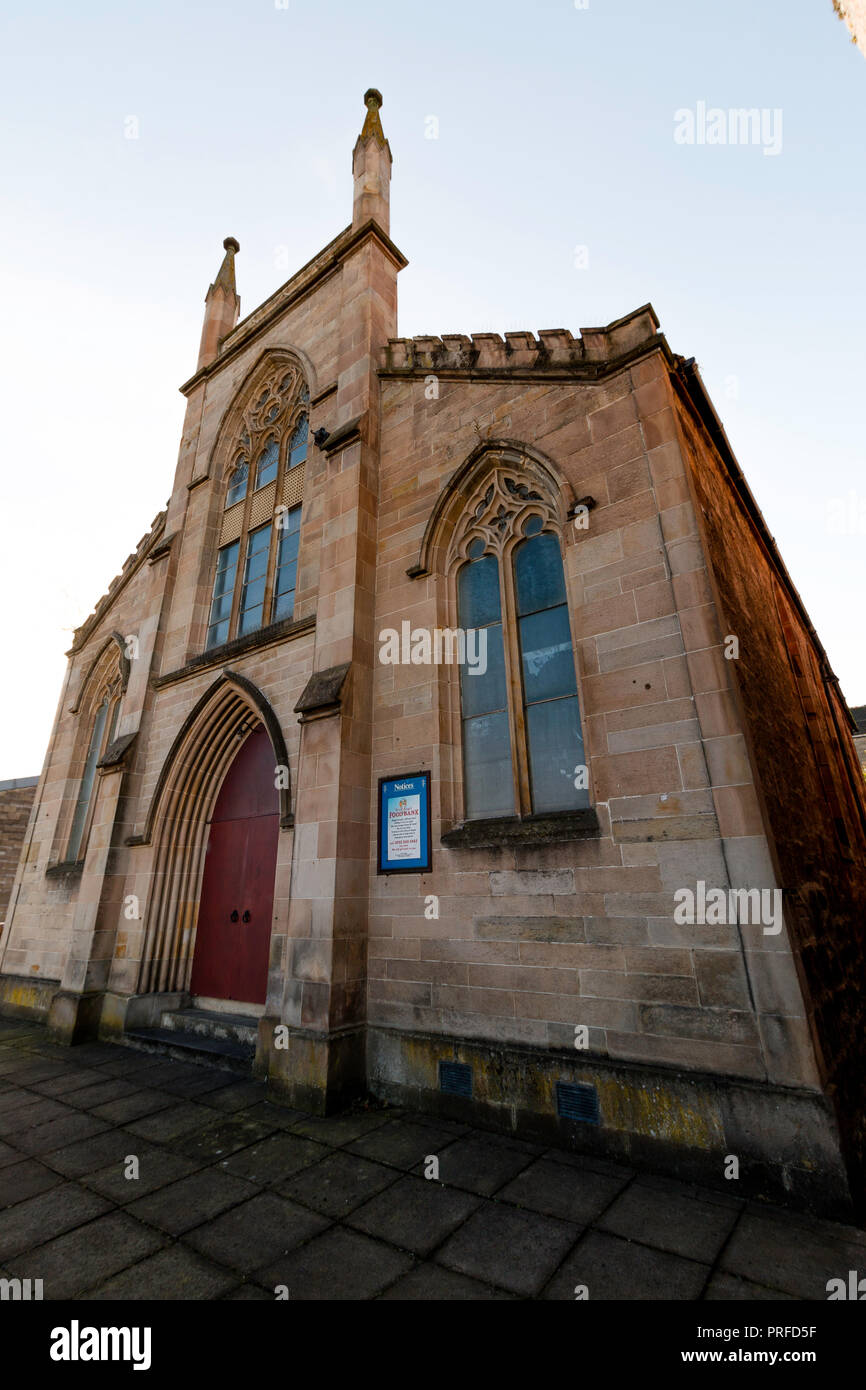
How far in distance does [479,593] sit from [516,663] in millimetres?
1046

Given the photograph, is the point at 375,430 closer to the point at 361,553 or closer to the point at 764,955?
the point at 361,553

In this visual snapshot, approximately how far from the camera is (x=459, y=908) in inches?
214

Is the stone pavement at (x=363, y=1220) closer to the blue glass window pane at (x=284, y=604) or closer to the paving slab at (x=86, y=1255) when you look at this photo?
the paving slab at (x=86, y=1255)

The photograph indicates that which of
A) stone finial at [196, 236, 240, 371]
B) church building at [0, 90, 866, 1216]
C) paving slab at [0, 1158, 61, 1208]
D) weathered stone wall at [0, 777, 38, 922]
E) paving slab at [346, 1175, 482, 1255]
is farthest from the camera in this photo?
weathered stone wall at [0, 777, 38, 922]

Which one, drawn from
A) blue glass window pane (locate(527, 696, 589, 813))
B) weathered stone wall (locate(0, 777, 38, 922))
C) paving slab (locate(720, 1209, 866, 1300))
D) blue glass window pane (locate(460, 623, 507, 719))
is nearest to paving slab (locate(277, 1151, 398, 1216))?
paving slab (locate(720, 1209, 866, 1300))

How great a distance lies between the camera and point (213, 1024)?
23.7ft

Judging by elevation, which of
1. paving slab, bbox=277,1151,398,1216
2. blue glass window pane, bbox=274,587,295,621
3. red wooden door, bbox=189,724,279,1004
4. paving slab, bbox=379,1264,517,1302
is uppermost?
blue glass window pane, bbox=274,587,295,621

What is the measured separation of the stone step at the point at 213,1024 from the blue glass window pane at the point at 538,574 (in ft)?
18.7

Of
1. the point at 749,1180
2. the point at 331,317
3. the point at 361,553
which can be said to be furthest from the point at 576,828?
the point at 331,317

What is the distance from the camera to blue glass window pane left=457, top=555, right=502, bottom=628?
6352mm

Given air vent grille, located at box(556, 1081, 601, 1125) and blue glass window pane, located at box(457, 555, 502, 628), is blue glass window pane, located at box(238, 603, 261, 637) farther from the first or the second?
air vent grille, located at box(556, 1081, 601, 1125)

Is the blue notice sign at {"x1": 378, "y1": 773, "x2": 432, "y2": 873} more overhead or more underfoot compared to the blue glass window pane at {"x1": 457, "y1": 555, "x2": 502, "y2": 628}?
more underfoot

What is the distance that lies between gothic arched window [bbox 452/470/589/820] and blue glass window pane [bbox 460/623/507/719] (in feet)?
0.04

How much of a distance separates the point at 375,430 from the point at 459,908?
20.5 feet
